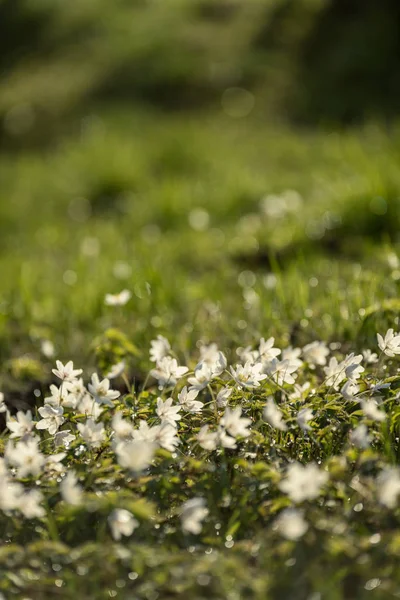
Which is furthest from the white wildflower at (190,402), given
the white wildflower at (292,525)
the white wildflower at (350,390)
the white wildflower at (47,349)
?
the white wildflower at (47,349)

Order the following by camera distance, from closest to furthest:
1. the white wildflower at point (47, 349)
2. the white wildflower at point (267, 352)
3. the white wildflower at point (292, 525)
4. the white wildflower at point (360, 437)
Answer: the white wildflower at point (292, 525) → the white wildflower at point (360, 437) → the white wildflower at point (267, 352) → the white wildflower at point (47, 349)

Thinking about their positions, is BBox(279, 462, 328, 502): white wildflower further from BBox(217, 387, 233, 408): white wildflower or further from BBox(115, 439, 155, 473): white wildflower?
BBox(217, 387, 233, 408): white wildflower

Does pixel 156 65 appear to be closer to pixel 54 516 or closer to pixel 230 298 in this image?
pixel 230 298

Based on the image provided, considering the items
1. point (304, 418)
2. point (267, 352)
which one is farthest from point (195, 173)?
point (304, 418)

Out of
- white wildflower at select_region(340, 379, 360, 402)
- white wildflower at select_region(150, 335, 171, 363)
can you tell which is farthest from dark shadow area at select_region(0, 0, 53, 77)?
white wildflower at select_region(340, 379, 360, 402)

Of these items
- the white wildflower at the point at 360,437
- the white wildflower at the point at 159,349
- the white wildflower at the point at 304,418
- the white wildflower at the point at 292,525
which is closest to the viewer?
the white wildflower at the point at 292,525

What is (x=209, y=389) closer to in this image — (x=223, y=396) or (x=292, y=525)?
(x=223, y=396)

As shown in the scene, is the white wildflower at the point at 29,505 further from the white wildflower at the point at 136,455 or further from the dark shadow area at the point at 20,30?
the dark shadow area at the point at 20,30
